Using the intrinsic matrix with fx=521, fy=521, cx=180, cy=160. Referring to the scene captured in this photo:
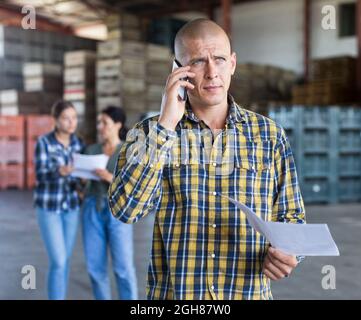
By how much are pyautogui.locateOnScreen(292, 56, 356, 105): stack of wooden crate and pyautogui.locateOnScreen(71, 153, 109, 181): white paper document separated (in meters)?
10.2

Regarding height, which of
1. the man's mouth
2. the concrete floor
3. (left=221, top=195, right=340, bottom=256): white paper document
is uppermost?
the man's mouth

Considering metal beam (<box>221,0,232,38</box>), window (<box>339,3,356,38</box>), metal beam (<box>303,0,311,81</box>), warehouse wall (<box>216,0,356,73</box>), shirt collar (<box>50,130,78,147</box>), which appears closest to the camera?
shirt collar (<box>50,130,78,147</box>)

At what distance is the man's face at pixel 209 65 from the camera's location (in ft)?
5.17

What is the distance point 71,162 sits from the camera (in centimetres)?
409

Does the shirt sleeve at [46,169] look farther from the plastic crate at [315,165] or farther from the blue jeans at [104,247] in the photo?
the plastic crate at [315,165]

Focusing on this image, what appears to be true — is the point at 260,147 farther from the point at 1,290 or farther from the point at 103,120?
the point at 1,290

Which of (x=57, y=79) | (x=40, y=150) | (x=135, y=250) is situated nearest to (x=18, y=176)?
(x=57, y=79)

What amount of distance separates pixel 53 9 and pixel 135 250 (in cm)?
1563

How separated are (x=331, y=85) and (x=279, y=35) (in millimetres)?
4972

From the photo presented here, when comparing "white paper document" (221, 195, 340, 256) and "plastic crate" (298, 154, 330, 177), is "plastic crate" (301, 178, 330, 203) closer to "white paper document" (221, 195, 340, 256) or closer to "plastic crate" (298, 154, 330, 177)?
"plastic crate" (298, 154, 330, 177)

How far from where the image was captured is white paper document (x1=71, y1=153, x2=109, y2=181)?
12.5 ft

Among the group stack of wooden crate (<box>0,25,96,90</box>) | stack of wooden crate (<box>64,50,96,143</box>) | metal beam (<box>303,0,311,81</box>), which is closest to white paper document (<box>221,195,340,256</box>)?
stack of wooden crate (<box>64,50,96,143</box>)

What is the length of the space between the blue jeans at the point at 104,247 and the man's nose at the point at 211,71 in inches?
91.8

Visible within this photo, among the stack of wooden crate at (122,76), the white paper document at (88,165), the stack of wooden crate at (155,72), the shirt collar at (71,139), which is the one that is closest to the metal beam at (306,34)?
the stack of wooden crate at (155,72)
